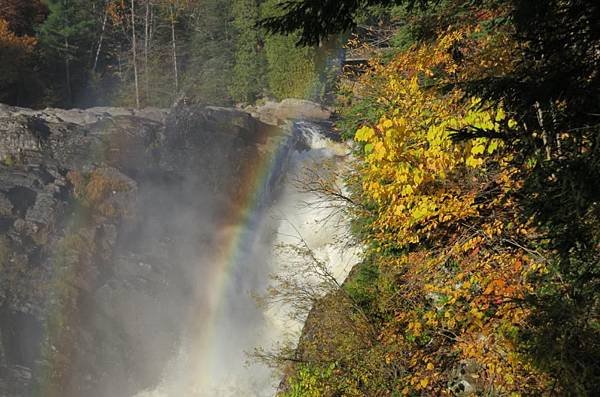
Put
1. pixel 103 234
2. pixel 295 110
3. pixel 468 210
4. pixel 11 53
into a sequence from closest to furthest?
pixel 468 210 → pixel 103 234 → pixel 295 110 → pixel 11 53

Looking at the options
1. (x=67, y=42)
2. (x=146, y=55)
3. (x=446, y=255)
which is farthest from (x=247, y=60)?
(x=446, y=255)

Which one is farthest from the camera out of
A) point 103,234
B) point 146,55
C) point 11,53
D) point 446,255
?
point 146,55

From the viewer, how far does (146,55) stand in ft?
106

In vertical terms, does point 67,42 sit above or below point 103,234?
above

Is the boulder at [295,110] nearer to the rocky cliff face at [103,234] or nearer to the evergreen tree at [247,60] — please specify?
the rocky cliff face at [103,234]

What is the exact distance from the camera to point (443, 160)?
6012 mm

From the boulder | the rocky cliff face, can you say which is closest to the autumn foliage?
the rocky cliff face

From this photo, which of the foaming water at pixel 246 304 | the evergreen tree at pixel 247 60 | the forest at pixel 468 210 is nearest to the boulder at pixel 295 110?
the evergreen tree at pixel 247 60

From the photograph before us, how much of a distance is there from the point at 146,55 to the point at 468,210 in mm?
29076

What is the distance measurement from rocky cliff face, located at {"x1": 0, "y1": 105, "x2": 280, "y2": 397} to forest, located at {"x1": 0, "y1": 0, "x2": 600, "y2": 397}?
8.01 meters

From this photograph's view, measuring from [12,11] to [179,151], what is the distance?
1850 cm

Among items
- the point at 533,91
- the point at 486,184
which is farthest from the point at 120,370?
the point at 533,91

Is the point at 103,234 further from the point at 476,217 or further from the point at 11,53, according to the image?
the point at 11,53

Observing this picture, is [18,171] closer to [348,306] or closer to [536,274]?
[348,306]
